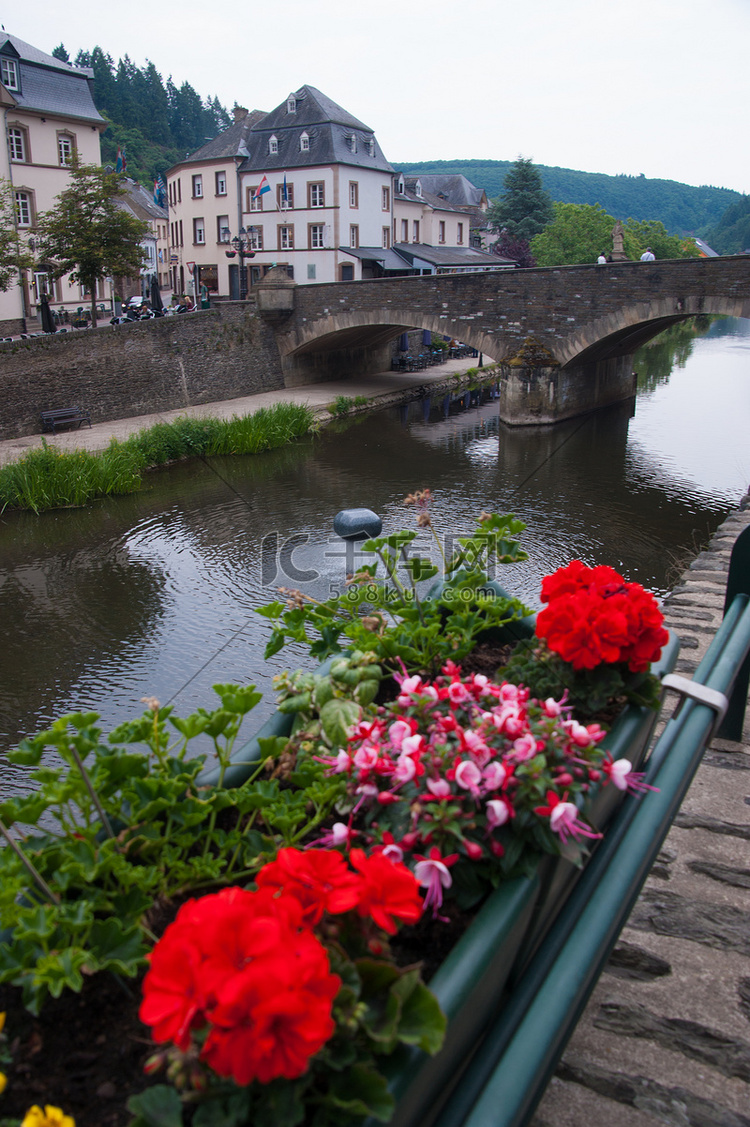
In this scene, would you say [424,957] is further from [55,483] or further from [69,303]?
[69,303]

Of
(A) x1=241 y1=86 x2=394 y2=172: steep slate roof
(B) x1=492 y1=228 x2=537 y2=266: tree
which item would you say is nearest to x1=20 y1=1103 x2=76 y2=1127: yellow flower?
(A) x1=241 y1=86 x2=394 y2=172: steep slate roof

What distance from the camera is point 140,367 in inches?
854

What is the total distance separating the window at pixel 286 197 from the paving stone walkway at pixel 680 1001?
40.6 metres

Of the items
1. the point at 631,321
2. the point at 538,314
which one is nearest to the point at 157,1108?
the point at 631,321

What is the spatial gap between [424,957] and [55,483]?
13951 millimetres

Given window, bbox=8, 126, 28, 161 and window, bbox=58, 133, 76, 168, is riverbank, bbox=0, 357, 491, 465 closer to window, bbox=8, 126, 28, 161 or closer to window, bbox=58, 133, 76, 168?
window, bbox=8, 126, 28, 161

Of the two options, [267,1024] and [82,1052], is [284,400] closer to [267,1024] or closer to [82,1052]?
[82,1052]

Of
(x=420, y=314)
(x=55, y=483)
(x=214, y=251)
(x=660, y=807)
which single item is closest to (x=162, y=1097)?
(x=660, y=807)

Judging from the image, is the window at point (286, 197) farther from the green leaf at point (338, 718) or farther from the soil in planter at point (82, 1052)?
the soil in planter at point (82, 1052)

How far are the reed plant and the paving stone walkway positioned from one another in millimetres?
12995

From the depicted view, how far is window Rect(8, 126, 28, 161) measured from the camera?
30.1 metres

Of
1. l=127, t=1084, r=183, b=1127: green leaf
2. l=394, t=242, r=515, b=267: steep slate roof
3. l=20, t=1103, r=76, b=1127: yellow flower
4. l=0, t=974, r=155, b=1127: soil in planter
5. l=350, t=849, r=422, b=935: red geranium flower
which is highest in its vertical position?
l=394, t=242, r=515, b=267: steep slate roof

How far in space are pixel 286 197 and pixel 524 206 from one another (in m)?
32.5

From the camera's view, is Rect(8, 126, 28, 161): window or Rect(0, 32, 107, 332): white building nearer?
Rect(0, 32, 107, 332): white building
